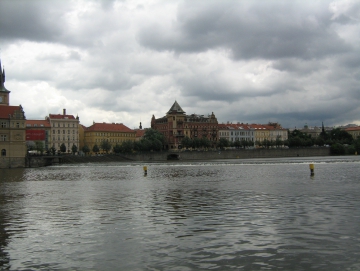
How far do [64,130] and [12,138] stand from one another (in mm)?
85425

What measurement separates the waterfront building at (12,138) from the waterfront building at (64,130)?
80.9 meters

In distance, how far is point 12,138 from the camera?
4171 inches

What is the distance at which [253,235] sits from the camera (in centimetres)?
1733

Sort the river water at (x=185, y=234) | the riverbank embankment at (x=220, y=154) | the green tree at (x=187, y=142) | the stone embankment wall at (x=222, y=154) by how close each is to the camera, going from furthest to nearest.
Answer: the green tree at (x=187, y=142), the stone embankment wall at (x=222, y=154), the riverbank embankment at (x=220, y=154), the river water at (x=185, y=234)

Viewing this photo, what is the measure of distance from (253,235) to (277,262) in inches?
149

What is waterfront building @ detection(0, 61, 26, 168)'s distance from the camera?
10500 cm

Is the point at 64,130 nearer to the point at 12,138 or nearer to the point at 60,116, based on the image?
the point at 60,116

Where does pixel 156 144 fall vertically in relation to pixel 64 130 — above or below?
below

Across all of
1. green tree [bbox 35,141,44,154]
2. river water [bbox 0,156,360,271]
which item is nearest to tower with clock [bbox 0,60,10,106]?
green tree [bbox 35,141,44,154]

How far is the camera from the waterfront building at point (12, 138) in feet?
344

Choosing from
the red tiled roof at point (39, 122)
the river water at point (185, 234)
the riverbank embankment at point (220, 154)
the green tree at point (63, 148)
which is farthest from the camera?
the red tiled roof at point (39, 122)

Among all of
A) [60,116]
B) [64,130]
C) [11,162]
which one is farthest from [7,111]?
[60,116]

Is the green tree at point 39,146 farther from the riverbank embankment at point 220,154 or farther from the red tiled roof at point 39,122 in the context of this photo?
the riverbank embankment at point 220,154

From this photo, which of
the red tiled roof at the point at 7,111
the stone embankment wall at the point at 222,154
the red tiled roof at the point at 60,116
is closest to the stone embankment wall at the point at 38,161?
the red tiled roof at the point at 7,111
